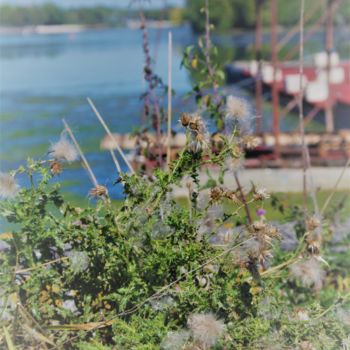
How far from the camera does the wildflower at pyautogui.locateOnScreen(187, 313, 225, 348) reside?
2.09 m

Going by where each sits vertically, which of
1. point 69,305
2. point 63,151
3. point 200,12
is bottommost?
point 69,305

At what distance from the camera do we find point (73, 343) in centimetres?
231

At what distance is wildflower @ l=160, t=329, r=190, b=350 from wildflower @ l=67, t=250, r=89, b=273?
0.33 metres

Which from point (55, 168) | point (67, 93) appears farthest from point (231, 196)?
point (67, 93)

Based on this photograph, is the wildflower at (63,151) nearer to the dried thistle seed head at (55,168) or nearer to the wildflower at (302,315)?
the dried thistle seed head at (55,168)

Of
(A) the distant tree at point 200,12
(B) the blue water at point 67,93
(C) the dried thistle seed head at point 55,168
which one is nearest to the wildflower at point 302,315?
(B) the blue water at point 67,93

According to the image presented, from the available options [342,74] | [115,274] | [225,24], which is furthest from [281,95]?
[115,274]

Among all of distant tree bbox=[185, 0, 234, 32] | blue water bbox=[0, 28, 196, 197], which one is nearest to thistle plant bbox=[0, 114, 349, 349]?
blue water bbox=[0, 28, 196, 197]

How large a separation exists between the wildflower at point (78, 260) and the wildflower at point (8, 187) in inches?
9.8

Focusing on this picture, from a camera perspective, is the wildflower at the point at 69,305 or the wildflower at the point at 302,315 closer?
the wildflower at the point at 302,315

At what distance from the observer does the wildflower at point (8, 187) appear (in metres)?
2.25

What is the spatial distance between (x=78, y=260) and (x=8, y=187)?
11.7 inches

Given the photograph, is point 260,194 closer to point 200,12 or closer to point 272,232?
point 272,232

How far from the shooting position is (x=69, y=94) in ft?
83.0
